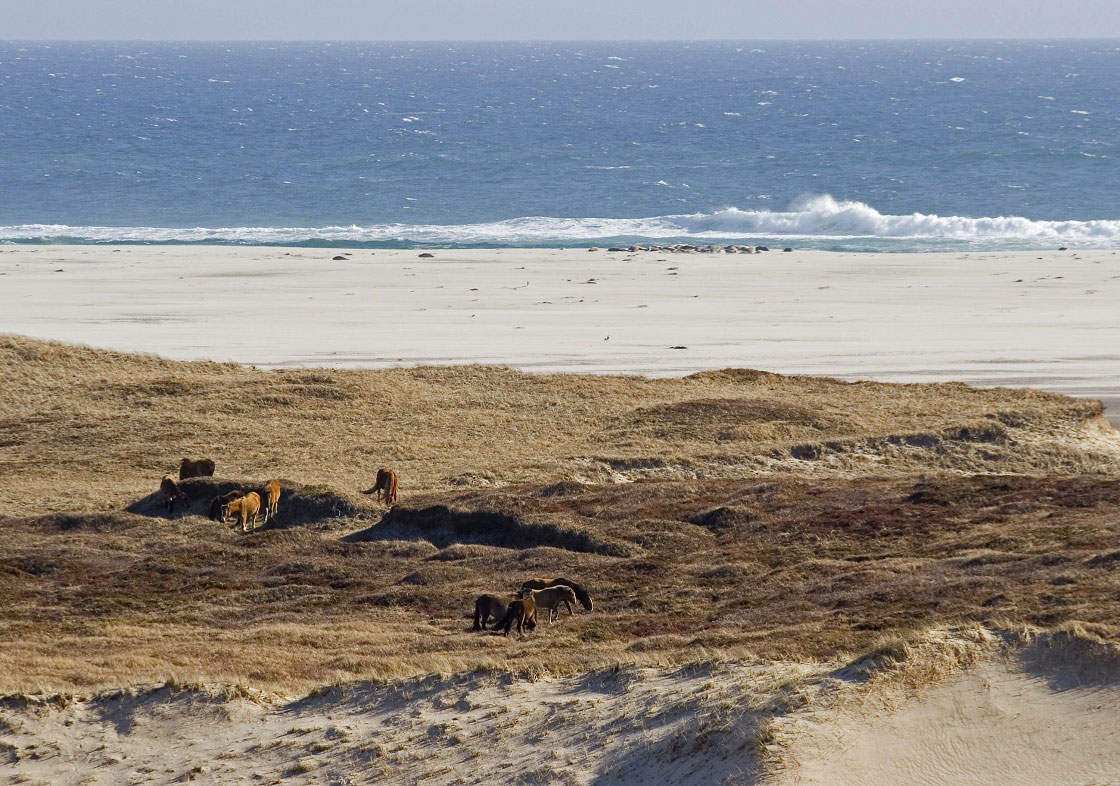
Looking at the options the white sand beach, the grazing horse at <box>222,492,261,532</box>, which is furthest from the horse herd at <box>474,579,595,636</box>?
the white sand beach

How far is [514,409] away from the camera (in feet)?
91.0

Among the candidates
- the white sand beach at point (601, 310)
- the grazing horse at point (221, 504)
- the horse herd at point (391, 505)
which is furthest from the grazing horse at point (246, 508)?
the white sand beach at point (601, 310)

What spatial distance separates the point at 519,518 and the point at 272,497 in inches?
142

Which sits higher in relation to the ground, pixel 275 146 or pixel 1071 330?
pixel 275 146

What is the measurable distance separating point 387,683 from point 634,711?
2.25m

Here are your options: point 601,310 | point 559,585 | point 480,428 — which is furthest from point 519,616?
point 601,310

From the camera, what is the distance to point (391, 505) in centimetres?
2008

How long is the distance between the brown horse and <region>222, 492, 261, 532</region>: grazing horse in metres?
0.28

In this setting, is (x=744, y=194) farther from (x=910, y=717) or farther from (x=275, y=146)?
(x=910, y=717)

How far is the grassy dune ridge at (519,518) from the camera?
43.1 feet

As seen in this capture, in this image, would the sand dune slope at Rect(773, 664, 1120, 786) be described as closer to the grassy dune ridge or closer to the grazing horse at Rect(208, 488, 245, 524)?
the grassy dune ridge

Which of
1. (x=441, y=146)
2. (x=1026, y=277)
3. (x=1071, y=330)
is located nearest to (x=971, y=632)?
(x=1071, y=330)

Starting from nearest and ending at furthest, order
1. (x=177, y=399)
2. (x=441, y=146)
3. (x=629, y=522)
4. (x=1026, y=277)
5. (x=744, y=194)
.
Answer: (x=629, y=522) → (x=177, y=399) → (x=1026, y=277) → (x=744, y=194) → (x=441, y=146)

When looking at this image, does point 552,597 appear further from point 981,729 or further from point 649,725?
point 981,729
